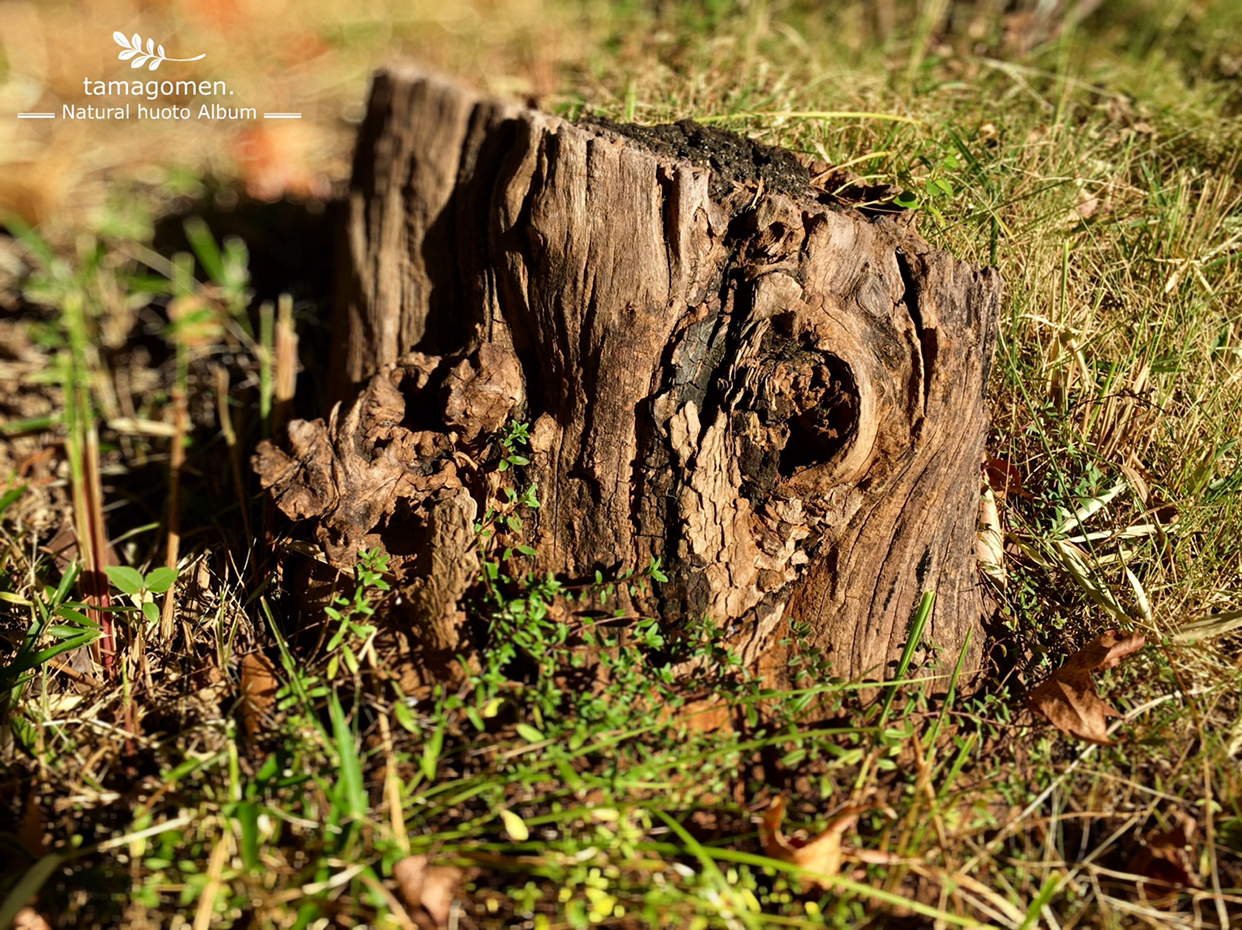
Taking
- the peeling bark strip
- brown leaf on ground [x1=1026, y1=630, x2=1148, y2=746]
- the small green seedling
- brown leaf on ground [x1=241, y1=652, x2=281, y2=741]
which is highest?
the peeling bark strip

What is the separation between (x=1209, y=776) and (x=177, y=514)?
9.27ft

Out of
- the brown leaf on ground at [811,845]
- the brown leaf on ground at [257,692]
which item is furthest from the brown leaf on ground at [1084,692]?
the brown leaf on ground at [257,692]

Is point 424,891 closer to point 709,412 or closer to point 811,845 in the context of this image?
point 811,845

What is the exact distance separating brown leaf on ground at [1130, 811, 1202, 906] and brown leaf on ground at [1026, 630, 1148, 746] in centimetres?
22

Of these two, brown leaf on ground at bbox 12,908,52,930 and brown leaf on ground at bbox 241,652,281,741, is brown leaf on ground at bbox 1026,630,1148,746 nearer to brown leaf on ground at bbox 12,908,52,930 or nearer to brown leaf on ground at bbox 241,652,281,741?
brown leaf on ground at bbox 241,652,281,741

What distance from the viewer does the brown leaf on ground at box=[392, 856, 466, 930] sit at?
1.71 m

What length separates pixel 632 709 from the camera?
6.40 feet

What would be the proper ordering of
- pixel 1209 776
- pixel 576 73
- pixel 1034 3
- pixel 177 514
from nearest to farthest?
pixel 1209 776 → pixel 177 514 → pixel 576 73 → pixel 1034 3

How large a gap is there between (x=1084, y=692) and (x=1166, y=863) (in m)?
0.38

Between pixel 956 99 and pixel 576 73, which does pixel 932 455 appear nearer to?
pixel 956 99

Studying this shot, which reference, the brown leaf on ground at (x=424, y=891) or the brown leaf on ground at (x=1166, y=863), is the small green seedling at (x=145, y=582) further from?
the brown leaf on ground at (x=1166, y=863)

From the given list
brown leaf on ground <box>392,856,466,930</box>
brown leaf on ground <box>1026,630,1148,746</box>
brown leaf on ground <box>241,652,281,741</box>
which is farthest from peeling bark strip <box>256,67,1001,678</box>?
brown leaf on ground <box>392,856,466,930</box>

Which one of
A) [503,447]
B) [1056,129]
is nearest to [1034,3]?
[1056,129]

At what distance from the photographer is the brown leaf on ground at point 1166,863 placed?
1856 millimetres
